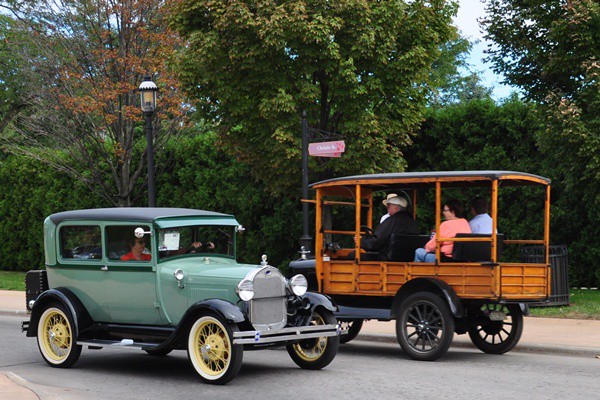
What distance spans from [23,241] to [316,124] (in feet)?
47.5

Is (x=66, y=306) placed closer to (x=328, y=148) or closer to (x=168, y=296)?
(x=168, y=296)

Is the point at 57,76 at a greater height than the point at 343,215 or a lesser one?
greater

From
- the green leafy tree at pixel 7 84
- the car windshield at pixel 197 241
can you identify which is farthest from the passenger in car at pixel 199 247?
the green leafy tree at pixel 7 84

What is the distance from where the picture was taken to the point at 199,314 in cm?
975

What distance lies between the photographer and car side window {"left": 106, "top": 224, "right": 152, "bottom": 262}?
1053 cm

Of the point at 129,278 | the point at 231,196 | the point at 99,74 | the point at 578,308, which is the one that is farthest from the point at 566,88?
the point at 99,74

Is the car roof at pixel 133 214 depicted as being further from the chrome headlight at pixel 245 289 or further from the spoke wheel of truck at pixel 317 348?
the spoke wheel of truck at pixel 317 348

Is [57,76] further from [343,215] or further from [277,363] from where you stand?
[277,363]

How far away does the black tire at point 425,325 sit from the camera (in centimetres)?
1121

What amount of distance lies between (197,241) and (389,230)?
2827 mm

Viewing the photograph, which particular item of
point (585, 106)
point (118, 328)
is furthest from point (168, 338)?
point (585, 106)

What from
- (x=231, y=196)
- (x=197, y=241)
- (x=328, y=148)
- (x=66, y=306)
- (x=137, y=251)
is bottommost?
(x=66, y=306)

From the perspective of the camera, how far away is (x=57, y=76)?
23.0 meters

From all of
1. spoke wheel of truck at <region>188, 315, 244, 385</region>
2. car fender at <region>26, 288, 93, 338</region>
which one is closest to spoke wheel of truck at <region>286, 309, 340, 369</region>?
spoke wheel of truck at <region>188, 315, 244, 385</region>
